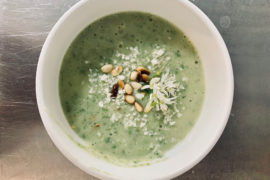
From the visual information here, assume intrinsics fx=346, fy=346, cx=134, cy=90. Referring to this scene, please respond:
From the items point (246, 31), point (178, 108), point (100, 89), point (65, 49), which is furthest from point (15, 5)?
point (246, 31)

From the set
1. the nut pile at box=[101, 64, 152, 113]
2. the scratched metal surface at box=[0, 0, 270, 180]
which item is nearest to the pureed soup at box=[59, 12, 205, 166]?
the nut pile at box=[101, 64, 152, 113]

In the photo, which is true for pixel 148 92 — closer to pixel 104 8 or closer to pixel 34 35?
pixel 104 8

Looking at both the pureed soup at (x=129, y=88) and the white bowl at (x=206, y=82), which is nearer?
the white bowl at (x=206, y=82)

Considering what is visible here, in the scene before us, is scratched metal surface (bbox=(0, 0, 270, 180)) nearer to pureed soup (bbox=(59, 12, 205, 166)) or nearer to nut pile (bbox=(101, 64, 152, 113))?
pureed soup (bbox=(59, 12, 205, 166))

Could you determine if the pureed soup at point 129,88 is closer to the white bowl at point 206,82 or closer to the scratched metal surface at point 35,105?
the white bowl at point 206,82

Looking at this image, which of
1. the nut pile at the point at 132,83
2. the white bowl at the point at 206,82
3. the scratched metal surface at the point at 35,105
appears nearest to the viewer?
the white bowl at the point at 206,82

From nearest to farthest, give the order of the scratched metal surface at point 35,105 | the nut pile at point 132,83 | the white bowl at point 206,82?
the white bowl at point 206,82
the nut pile at point 132,83
the scratched metal surface at point 35,105

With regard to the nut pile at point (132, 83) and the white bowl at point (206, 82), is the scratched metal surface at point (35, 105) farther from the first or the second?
the nut pile at point (132, 83)

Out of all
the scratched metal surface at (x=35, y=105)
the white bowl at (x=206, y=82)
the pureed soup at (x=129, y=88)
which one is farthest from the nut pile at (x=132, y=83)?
the scratched metal surface at (x=35, y=105)
